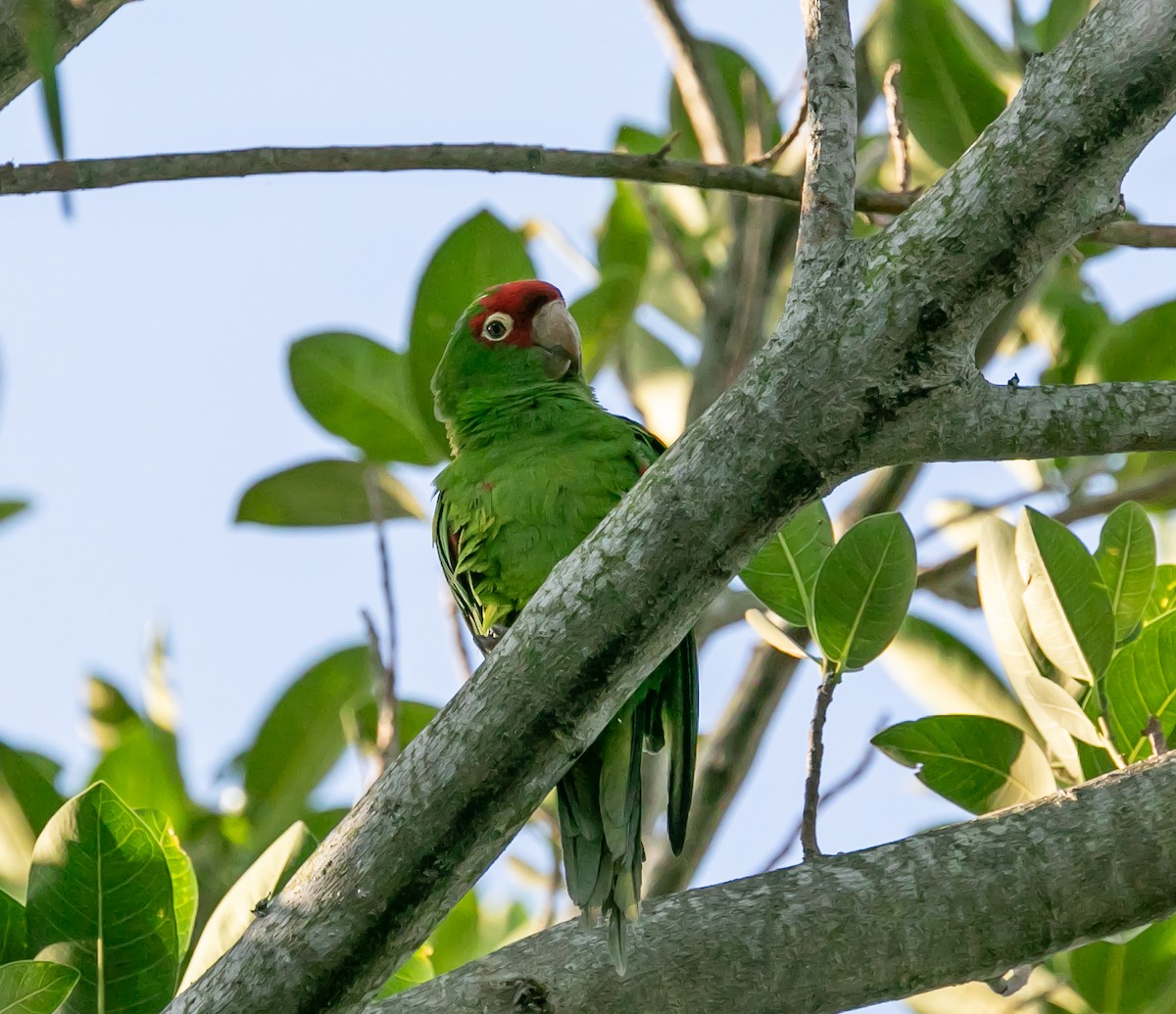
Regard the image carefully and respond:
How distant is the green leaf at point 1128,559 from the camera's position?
2.28 meters

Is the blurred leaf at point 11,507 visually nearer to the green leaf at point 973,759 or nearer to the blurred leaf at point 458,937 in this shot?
the blurred leaf at point 458,937

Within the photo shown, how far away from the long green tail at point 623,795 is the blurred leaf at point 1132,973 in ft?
2.65

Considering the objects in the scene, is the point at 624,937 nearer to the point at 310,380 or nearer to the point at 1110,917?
the point at 1110,917

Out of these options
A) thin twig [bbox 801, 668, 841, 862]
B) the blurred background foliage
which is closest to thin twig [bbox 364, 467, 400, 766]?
the blurred background foliage

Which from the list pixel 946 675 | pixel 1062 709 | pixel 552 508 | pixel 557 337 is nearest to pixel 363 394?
pixel 557 337

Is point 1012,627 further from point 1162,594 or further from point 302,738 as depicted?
point 302,738

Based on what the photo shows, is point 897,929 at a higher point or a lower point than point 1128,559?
lower

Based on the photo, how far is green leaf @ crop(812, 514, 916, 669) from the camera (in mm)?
2088

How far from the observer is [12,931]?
2.01 metres

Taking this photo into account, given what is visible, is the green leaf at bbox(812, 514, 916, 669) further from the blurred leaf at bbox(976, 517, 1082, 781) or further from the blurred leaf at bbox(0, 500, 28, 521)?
the blurred leaf at bbox(0, 500, 28, 521)

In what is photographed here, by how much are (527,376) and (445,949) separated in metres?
1.48

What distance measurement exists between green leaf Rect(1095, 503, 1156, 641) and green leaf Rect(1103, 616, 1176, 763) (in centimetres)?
14

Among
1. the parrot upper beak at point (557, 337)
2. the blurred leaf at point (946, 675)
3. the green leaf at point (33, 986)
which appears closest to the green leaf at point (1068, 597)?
the blurred leaf at point (946, 675)

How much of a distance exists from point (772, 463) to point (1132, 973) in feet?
4.50
